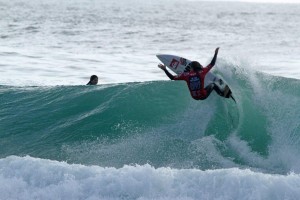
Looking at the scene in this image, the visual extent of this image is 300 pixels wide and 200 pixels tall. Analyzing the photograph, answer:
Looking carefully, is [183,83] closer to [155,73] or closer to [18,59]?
[155,73]

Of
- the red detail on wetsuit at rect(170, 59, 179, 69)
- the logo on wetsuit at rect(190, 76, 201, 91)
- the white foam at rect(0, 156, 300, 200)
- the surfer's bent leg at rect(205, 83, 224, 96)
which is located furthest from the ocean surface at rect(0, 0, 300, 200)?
the logo on wetsuit at rect(190, 76, 201, 91)

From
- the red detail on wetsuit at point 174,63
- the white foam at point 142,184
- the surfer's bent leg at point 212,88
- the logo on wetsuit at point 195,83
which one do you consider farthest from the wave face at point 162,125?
the white foam at point 142,184

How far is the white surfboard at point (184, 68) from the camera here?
1049 centimetres

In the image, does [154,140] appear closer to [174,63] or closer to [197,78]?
[197,78]

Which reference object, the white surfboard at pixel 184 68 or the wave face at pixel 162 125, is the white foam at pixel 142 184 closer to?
the wave face at pixel 162 125

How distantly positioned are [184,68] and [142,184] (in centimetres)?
520

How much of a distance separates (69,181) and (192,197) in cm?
162

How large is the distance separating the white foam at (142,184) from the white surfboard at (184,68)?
3733 millimetres

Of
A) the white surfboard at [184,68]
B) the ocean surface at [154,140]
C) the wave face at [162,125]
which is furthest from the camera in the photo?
the white surfboard at [184,68]

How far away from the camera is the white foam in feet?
21.7

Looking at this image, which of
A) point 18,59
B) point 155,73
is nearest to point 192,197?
point 155,73

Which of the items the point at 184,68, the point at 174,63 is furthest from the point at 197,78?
the point at 174,63

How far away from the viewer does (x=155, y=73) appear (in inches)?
763

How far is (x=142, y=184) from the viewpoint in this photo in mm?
6867
